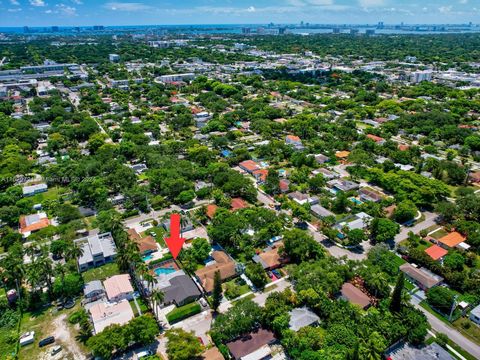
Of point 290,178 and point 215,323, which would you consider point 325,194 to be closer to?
point 290,178

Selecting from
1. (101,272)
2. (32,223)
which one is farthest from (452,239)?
(32,223)

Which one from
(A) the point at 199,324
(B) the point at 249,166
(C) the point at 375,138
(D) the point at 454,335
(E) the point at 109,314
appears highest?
(C) the point at 375,138

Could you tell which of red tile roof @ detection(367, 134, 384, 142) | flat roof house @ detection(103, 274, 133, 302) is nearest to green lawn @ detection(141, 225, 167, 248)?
flat roof house @ detection(103, 274, 133, 302)

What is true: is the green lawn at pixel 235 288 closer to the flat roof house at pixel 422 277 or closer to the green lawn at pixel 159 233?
the green lawn at pixel 159 233

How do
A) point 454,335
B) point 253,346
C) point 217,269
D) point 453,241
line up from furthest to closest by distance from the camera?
point 453,241 → point 217,269 → point 454,335 → point 253,346

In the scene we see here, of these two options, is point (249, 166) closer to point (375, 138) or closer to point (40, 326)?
point (375, 138)

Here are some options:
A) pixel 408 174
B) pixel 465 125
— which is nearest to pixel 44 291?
pixel 408 174
